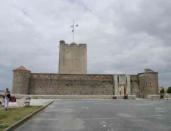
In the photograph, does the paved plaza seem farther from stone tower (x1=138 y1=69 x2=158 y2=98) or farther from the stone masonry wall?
stone tower (x1=138 y1=69 x2=158 y2=98)

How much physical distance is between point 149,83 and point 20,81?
22.5 m

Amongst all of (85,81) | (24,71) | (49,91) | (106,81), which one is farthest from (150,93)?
(24,71)

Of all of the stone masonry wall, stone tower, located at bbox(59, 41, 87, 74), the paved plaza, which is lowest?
the paved plaza

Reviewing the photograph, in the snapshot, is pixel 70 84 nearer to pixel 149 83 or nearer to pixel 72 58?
pixel 72 58

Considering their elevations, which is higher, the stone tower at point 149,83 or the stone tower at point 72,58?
the stone tower at point 72,58

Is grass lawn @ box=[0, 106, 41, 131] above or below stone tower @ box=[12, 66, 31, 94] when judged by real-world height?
below

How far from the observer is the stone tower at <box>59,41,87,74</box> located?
45.6 metres

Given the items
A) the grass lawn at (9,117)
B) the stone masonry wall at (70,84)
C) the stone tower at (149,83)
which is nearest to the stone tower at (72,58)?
the stone masonry wall at (70,84)

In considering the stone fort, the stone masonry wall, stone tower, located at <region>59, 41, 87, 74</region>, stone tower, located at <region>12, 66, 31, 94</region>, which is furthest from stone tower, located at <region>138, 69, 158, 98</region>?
stone tower, located at <region>12, 66, 31, 94</region>

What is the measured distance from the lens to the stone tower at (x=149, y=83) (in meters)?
36.4

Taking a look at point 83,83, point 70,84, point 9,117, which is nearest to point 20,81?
point 70,84

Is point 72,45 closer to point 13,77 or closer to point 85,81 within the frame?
point 85,81

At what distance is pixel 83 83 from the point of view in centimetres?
3594

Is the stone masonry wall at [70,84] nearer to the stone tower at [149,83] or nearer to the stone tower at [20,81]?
the stone tower at [20,81]
